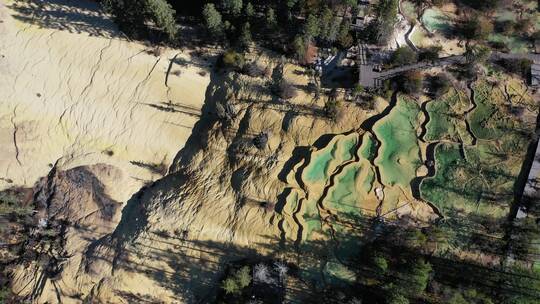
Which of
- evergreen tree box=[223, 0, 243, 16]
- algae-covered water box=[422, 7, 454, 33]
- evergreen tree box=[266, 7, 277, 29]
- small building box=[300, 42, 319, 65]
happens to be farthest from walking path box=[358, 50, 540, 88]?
evergreen tree box=[223, 0, 243, 16]

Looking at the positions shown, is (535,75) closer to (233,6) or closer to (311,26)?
(311,26)

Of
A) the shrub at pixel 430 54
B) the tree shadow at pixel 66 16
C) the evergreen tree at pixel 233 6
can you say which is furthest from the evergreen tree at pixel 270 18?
the tree shadow at pixel 66 16

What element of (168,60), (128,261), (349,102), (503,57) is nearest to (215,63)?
(168,60)

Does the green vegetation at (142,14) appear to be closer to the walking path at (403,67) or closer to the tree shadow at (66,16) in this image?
the tree shadow at (66,16)

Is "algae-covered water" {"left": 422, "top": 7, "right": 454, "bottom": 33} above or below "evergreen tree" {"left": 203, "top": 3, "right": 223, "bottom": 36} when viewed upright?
above

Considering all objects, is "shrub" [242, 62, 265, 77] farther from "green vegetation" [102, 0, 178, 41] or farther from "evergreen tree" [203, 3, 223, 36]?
"green vegetation" [102, 0, 178, 41]
